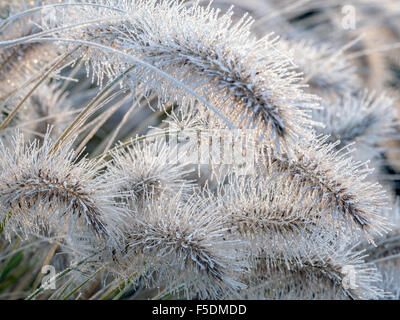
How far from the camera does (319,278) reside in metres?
0.89

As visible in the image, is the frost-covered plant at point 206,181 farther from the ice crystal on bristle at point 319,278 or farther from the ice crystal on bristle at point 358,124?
the ice crystal on bristle at point 358,124

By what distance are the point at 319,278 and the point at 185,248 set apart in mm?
278

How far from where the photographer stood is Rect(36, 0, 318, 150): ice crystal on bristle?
65 centimetres

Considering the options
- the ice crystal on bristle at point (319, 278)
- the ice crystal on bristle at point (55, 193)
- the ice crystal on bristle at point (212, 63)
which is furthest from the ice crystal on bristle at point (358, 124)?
the ice crystal on bristle at point (55, 193)

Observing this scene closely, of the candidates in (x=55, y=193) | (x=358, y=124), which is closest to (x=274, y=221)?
(x=55, y=193)

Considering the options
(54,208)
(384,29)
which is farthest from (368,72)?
(54,208)

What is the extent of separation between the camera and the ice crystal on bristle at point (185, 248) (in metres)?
0.77

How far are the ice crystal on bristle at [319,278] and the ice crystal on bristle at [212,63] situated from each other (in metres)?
0.30

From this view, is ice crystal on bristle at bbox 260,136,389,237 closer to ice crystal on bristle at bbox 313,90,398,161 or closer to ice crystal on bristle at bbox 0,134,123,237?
ice crystal on bristle at bbox 0,134,123,237

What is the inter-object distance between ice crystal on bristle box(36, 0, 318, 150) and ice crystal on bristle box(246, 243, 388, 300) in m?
0.30

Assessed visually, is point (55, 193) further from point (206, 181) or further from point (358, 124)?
point (358, 124)

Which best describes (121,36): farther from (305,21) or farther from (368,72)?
(305,21)

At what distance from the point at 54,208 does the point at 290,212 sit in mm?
389

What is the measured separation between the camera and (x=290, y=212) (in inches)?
32.5
